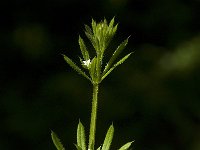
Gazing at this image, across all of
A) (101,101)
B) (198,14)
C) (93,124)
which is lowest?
(93,124)

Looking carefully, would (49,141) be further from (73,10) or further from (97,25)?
(97,25)

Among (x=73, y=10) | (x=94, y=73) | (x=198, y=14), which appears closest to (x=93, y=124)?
(x=94, y=73)

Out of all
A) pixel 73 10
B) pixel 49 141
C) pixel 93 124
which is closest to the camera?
pixel 93 124

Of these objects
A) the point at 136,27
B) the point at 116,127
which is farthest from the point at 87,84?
the point at 136,27

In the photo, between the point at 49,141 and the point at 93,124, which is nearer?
the point at 93,124

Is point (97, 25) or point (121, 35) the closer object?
point (97, 25)

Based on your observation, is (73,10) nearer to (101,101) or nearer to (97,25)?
(101,101)

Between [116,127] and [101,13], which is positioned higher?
[101,13]

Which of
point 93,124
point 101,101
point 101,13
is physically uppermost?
point 101,13

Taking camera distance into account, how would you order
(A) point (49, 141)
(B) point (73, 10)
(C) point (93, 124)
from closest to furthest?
(C) point (93, 124) < (A) point (49, 141) < (B) point (73, 10)
